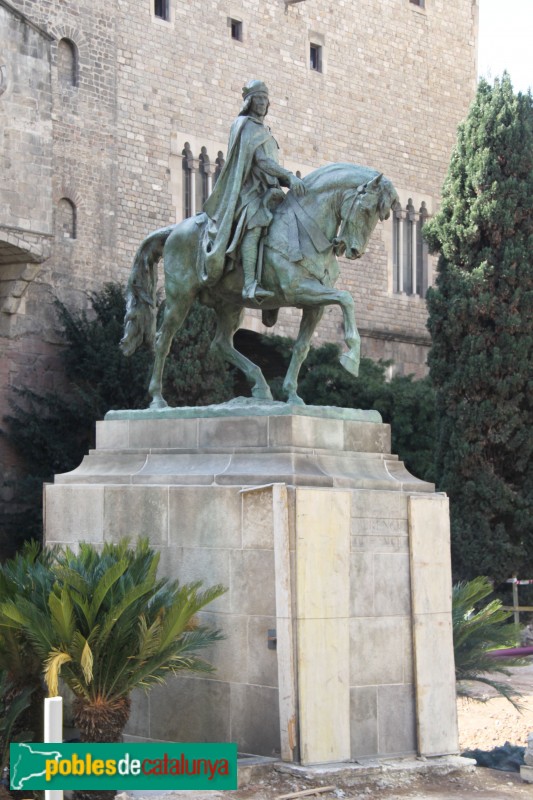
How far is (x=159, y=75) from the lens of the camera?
23.4 m

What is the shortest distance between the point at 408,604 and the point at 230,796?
1909 mm

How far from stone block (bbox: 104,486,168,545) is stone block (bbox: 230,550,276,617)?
693 mm

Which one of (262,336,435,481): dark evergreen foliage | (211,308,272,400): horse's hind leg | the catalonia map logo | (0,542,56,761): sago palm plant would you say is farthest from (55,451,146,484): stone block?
(262,336,435,481): dark evergreen foliage

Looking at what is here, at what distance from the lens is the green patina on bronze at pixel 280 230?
9758 millimetres

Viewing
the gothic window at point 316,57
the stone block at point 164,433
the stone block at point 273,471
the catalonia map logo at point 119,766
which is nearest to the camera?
the catalonia map logo at point 119,766

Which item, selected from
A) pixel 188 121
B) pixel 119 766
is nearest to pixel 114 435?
pixel 119 766

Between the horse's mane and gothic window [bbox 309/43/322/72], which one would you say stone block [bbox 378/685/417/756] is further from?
gothic window [bbox 309/43/322/72]

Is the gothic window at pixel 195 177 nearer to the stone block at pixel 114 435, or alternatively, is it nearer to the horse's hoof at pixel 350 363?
the stone block at pixel 114 435

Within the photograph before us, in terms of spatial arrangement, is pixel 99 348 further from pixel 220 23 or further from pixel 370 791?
pixel 370 791

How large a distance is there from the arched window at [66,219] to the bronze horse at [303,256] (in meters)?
11.2

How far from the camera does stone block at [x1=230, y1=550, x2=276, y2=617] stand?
8859 mm

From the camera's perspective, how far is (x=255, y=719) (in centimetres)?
884

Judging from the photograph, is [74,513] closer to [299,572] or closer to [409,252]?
[299,572]

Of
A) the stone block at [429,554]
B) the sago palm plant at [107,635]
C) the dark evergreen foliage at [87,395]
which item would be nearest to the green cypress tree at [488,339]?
the dark evergreen foliage at [87,395]
